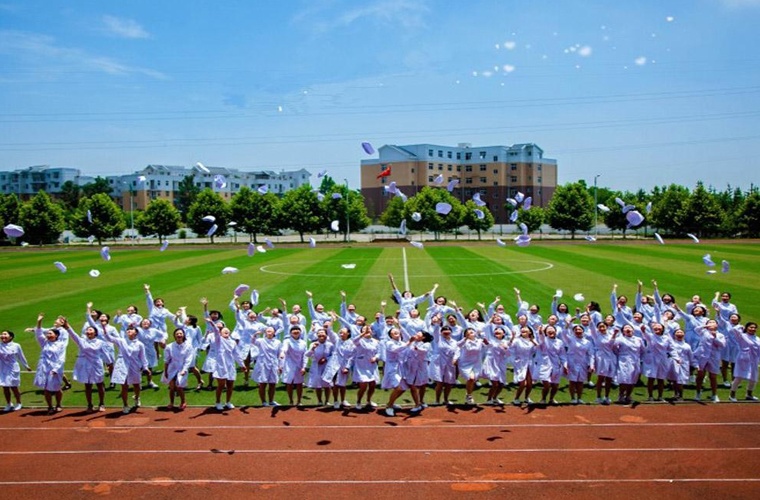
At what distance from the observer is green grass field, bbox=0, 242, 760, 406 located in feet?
72.8

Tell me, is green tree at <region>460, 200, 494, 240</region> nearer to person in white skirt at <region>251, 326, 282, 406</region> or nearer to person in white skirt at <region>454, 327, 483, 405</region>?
person in white skirt at <region>454, 327, 483, 405</region>

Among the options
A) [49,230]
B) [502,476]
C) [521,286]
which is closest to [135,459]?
[502,476]

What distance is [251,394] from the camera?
12.3 metres

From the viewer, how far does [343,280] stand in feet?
99.6

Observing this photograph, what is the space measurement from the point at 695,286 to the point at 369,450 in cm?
2322

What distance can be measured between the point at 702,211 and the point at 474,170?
51892 millimetres

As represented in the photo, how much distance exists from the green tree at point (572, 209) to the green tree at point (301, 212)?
30.1 meters

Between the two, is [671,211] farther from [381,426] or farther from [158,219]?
[381,426]

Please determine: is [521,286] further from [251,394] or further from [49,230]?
[49,230]

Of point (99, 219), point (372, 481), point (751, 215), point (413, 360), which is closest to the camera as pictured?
point (372, 481)

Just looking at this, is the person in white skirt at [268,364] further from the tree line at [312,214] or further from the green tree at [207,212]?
the green tree at [207,212]

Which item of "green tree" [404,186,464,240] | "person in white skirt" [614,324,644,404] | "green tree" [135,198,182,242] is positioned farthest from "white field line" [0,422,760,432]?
"green tree" [135,198,182,242]

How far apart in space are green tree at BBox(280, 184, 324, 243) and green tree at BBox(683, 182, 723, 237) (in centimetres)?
4553

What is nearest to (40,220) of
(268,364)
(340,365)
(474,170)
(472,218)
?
(472,218)
